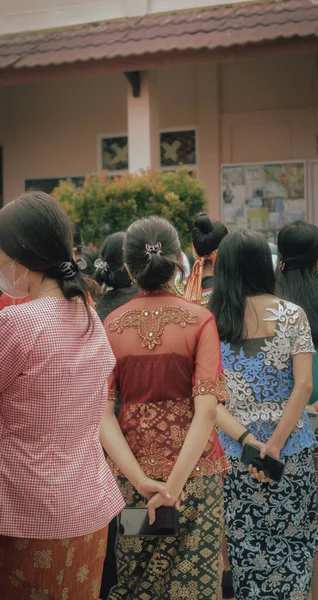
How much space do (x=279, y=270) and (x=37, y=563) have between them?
252 centimetres

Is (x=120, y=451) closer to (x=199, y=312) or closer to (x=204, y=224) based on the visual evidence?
(x=199, y=312)

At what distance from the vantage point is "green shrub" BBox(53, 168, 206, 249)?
Result: 31.4 ft

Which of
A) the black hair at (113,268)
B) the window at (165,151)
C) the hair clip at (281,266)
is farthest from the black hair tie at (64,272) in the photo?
the window at (165,151)

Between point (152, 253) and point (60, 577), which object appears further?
point (152, 253)

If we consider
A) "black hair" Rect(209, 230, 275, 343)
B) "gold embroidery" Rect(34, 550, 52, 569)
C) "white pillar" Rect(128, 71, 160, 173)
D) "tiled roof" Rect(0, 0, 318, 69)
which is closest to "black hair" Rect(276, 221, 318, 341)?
"black hair" Rect(209, 230, 275, 343)

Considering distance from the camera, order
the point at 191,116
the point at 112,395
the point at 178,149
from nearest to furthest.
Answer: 1. the point at 112,395
2. the point at 191,116
3. the point at 178,149

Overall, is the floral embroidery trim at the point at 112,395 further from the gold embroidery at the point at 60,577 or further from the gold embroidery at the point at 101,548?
the gold embroidery at the point at 60,577

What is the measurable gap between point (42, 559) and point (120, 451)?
31.7 inches

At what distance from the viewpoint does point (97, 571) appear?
2531 millimetres

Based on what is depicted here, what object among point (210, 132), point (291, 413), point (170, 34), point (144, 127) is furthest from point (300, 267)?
point (210, 132)

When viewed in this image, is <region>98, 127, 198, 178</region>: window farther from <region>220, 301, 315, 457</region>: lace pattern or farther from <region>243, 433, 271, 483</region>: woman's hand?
<region>243, 433, 271, 483</region>: woman's hand

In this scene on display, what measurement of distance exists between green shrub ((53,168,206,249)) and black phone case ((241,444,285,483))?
5.97 meters

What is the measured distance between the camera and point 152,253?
10.3ft

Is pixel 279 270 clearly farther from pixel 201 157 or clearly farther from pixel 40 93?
pixel 40 93
